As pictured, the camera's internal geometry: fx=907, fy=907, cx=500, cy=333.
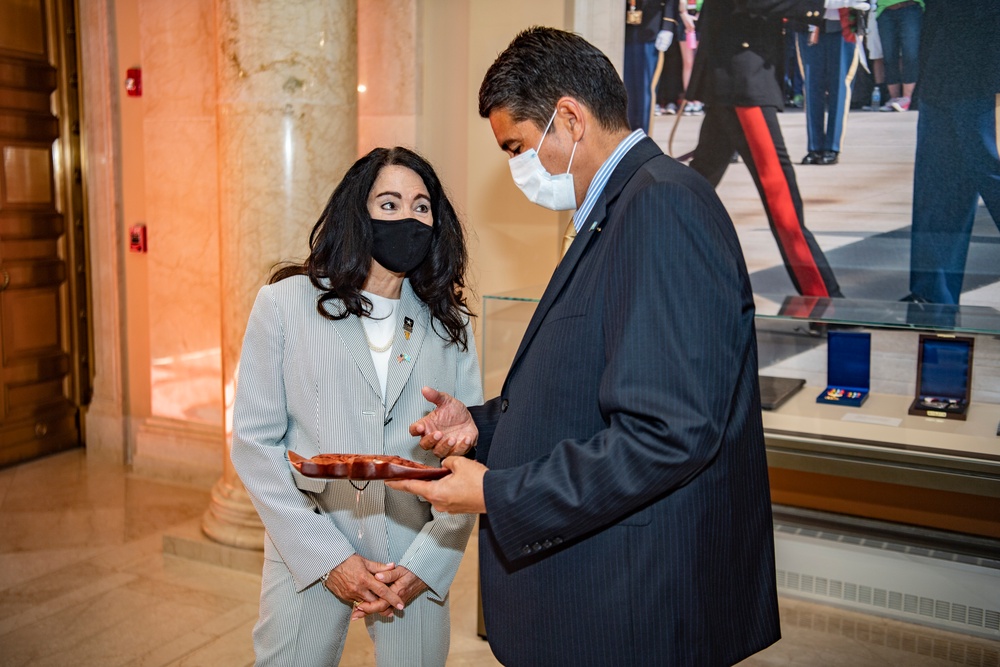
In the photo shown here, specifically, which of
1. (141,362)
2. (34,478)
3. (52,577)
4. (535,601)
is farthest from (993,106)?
(34,478)

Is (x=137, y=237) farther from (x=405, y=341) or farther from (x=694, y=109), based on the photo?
(x=405, y=341)

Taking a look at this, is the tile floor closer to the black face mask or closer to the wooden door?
the wooden door

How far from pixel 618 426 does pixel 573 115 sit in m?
0.66

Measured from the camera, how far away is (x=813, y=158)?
439 cm

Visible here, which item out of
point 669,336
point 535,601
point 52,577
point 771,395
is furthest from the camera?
point 52,577

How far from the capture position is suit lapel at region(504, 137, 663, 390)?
1.74 metres

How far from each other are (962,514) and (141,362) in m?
5.23

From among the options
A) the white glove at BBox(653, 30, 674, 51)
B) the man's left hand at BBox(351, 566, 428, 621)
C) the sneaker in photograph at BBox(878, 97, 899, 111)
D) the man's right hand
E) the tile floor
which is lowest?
the tile floor

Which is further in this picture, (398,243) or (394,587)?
(398,243)

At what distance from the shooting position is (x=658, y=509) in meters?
1.63

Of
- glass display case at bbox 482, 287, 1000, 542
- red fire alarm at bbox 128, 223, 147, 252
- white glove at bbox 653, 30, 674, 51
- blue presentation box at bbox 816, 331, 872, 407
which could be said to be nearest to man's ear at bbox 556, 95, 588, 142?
glass display case at bbox 482, 287, 1000, 542

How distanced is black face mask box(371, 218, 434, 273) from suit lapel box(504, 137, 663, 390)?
707 millimetres

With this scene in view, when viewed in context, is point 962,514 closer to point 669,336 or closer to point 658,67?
point 669,336

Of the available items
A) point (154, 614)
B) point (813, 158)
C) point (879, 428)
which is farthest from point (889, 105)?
point (154, 614)
